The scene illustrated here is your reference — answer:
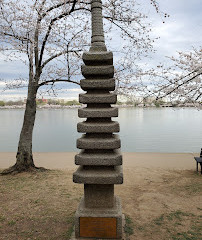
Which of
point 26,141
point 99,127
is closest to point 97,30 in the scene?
point 99,127

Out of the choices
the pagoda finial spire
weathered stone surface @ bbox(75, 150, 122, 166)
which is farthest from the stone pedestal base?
the pagoda finial spire

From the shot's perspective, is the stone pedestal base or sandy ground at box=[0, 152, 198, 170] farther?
sandy ground at box=[0, 152, 198, 170]

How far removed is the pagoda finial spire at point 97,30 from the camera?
17.5 ft

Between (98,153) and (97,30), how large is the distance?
9.15ft

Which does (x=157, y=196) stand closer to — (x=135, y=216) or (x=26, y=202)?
(x=135, y=216)

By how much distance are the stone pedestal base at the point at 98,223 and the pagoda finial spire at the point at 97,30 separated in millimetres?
Answer: 3641

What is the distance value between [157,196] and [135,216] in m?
2.00

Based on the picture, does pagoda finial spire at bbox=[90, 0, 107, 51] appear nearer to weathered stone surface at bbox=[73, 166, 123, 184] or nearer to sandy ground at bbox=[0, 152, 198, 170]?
weathered stone surface at bbox=[73, 166, 123, 184]

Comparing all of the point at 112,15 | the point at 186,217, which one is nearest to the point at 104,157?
the point at 186,217

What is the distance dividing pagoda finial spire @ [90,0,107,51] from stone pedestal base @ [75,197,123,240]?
3641 millimetres

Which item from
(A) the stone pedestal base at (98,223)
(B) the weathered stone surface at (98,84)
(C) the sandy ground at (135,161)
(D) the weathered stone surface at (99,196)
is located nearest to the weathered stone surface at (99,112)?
Result: (B) the weathered stone surface at (98,84)

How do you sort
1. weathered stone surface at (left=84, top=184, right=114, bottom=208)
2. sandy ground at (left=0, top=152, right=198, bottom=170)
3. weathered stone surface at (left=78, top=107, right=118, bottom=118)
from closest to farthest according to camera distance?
1. weathered stone surface at (left=78, top=107, right=118, bottom=118)
2. weathered stone surface at (left=84, top=184, right=114, bottom=208)
3. sandy ground at (left=0, top=152, right=198, bottom=170)

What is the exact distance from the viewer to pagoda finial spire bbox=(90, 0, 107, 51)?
5.33 meters

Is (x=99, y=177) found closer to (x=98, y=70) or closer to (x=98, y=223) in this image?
(x=98, y=223)
